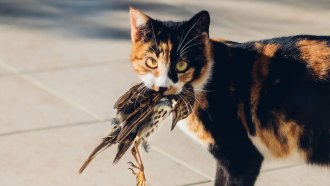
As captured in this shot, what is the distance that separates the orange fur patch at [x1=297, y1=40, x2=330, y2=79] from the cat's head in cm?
56

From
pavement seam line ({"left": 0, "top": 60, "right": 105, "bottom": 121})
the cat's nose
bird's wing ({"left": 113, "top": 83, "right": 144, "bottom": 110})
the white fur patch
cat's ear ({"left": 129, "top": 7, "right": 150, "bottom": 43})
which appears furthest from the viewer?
pavement seam line ({"left": 0, "top": 60, "right": 105, "bottom": 121})

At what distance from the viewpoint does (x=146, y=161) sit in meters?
6.28

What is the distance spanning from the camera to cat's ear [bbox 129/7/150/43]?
509 cm

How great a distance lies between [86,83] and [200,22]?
282 centimetres

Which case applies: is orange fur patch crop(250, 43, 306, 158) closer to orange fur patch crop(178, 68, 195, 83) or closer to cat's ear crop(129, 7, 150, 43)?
orange fur patch crop(178, 68, 195, 83)

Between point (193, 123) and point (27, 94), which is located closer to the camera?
point (193, 123)

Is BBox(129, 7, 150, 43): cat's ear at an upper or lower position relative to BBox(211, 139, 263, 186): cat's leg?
upper

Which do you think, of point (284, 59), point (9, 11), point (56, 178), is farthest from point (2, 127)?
point (9, 11)

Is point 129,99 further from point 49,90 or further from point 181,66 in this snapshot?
point 49,90

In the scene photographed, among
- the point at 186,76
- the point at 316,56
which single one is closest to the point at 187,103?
the point at 186,76

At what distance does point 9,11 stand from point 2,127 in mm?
3278

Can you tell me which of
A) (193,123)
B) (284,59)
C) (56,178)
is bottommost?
(56,178)

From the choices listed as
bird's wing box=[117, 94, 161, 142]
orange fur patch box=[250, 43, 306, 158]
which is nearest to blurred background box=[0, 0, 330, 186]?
orange fur patch box=[250, 43, 306, 158]

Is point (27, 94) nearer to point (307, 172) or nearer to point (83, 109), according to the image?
point (83, 109)
